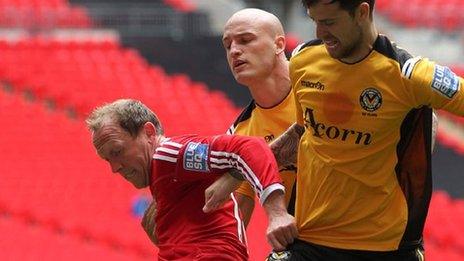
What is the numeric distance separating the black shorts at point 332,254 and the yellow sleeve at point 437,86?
50 cm

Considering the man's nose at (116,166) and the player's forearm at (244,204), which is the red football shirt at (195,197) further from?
the player's forearm at (244,204)

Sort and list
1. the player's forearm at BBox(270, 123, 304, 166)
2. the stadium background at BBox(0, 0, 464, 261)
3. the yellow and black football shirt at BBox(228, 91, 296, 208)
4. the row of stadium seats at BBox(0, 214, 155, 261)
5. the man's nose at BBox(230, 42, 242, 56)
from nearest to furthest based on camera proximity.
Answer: the player's forearm at BBox(270, 123, 304, 166) → the man's nose at BBox(230, 42, 242, 56) → the yellow and black football shirt at BBox(228, 91, 296, 208) → the row of stadium seats at BBox(0, 214, 155, 261) → the stadium background at BBox(0, 0, 464, 261)

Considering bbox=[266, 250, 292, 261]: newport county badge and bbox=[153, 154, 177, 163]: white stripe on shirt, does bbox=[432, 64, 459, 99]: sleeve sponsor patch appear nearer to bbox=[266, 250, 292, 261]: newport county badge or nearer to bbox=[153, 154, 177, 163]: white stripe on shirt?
bbox=[266, 250, 292, 261]: newport county badge

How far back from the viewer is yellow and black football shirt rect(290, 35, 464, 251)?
3232 millimetres

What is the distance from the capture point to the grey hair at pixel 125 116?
11.7 ft

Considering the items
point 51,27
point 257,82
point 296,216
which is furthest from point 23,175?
point 296,216

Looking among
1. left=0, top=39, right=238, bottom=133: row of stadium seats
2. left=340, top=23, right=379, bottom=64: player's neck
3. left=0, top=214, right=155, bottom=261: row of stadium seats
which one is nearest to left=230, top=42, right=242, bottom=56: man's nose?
left=340, top=23, right=379, bottom=64: player's neck

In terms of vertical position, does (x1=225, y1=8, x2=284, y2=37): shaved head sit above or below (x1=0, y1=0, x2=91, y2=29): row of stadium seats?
below

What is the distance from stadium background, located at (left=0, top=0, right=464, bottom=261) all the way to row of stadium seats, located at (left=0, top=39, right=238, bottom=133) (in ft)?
0.05

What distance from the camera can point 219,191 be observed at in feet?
11.2

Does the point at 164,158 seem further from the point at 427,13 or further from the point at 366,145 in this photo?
the point at 427,13

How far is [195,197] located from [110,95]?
10787mm

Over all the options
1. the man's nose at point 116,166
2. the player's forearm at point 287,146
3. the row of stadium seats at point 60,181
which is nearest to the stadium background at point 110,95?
the row of stadium seats at point 60,181

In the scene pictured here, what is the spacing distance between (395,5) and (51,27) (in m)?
4.62
